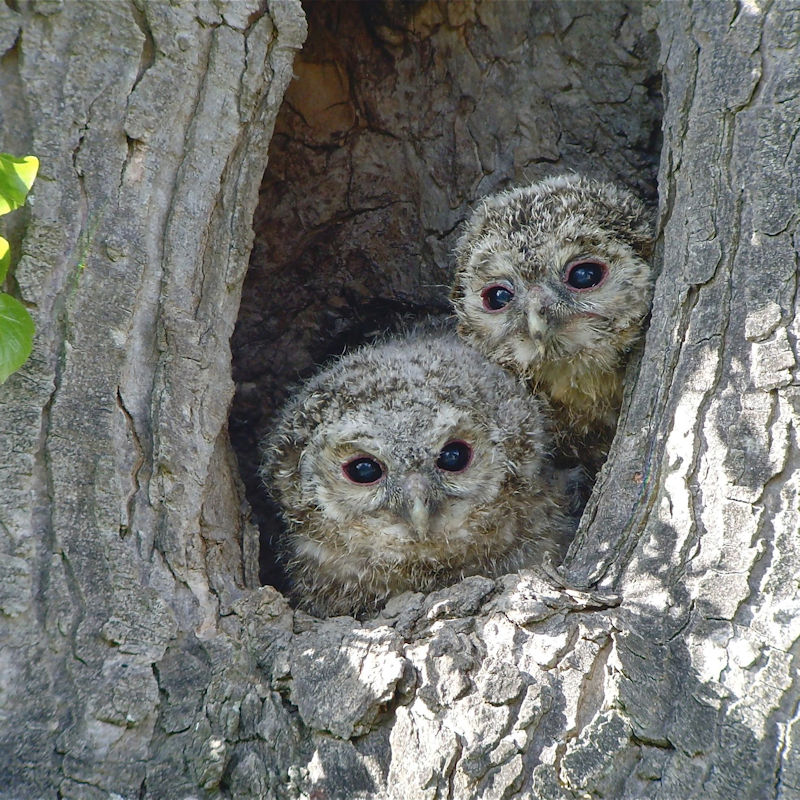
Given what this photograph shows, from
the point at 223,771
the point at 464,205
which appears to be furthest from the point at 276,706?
the point at 464,205

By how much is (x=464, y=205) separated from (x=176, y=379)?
2.07 metres

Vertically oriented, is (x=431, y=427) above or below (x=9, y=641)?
above

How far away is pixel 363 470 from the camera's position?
3.02 meters

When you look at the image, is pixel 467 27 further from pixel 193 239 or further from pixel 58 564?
pixel 58 564

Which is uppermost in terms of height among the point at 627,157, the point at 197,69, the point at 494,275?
the point at 627,157

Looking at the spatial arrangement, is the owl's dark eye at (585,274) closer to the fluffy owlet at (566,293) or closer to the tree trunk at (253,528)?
the fluffy owlet at (566,293)

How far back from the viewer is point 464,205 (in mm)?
3932

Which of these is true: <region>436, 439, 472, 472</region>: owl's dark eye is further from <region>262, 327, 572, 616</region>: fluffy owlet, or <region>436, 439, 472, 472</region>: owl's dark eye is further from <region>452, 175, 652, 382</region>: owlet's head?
<region>452, 175, 652, 382</region>: owlet's head

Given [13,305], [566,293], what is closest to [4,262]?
[13,305]

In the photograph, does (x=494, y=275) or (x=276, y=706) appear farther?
(x=494, y=275)

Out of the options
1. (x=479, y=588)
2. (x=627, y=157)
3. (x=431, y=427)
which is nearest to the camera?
(x=479, y=588)

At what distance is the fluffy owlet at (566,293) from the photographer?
9.93ft

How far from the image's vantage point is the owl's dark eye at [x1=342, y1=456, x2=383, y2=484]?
301cm

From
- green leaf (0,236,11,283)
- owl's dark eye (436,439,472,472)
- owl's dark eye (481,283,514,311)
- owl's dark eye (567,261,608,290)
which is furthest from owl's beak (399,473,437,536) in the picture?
green leaf (0,236,11,283)
